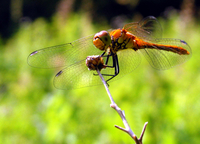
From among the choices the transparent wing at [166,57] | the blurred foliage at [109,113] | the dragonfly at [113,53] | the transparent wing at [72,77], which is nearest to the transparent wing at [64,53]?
the dragonfly at [113,53]

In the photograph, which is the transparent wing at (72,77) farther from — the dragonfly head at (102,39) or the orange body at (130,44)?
the orange body at (130,44)

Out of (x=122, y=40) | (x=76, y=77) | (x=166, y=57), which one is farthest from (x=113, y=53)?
(x=166, y=57)

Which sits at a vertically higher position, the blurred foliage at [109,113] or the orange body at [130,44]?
the orange body at [130,44]

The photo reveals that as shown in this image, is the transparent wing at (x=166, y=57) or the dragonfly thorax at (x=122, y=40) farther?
the transparent wing at (x=166, y=57)

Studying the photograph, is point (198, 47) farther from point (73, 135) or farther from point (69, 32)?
point (73, 135)

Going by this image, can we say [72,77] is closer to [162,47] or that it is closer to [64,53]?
[64,53]

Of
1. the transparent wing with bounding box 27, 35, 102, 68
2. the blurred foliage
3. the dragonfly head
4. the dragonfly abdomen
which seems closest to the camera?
the dragonfly head

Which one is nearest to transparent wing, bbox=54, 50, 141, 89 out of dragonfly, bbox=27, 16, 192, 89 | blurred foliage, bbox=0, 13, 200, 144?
dragonfly, bbox=27, 16, 192, 89

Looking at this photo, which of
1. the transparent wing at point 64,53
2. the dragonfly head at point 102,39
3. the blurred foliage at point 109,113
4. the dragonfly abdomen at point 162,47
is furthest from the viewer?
the blurred foliage at point 109,113

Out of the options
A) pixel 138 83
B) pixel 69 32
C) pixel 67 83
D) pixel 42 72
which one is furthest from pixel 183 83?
pixel 69 32

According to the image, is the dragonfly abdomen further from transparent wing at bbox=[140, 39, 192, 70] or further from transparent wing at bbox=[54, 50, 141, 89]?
transparent wing at bbox=[54, 50, 141, 89]
